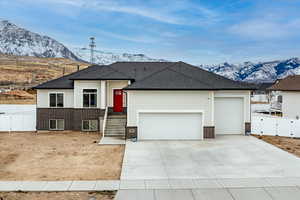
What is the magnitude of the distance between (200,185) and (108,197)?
10.9 feet

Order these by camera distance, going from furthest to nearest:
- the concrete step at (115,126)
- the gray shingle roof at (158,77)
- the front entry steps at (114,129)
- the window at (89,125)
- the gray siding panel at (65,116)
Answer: the window at (89,125)
the gray siding panel at (65,116)
the concrete step at (115,126)
the gray shingle roof at (158,77)
the front entry steps at (114,129)

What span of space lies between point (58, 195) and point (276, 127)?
1681 centimetres

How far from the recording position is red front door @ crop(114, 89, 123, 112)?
2322 centimetres

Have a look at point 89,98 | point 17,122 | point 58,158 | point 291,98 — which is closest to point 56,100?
point 89,98

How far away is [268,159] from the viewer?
45.5 feet

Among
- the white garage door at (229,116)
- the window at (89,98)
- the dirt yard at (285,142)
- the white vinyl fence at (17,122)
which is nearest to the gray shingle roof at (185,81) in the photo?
the white garage door at (229,116)

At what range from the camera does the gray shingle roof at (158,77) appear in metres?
19.1

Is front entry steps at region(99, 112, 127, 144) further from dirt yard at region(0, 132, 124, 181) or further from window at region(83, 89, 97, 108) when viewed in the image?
window at region(83, 89, 97, 108)

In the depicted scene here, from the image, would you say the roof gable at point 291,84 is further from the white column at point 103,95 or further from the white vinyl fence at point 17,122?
the white vinyl fence at point 17,122

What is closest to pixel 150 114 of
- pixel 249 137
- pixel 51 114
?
pixel 249 137

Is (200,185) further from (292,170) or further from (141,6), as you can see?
(141,6)

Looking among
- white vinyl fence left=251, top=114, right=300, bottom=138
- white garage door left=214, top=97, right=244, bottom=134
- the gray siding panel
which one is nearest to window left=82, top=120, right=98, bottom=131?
the gray siding panel

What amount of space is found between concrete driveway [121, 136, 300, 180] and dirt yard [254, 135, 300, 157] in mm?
804

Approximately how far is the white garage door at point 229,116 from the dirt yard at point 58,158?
7.63 m
